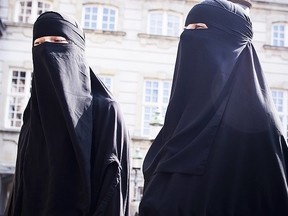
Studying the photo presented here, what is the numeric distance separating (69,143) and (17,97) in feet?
40.5

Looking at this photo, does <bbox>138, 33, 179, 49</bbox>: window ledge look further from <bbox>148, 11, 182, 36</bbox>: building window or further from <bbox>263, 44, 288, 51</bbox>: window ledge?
<bbox>263, 44, 288, 51</bbox>: window ledge

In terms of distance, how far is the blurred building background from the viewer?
49.8 feet

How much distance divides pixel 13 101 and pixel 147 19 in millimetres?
4539

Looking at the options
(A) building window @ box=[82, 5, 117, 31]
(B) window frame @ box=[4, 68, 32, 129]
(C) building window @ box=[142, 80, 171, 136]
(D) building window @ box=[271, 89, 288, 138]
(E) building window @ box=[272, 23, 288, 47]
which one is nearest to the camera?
(B) window frame @ box=[4, 68, 32, 129]

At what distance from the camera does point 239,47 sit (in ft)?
9.61

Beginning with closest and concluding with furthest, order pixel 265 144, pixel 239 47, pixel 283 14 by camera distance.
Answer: pixel 265 144 < pixel 239 47 < pixel 283 14

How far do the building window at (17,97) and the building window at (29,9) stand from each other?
5.15ft

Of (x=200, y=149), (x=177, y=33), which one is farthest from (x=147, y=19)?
(x=200, y=149)

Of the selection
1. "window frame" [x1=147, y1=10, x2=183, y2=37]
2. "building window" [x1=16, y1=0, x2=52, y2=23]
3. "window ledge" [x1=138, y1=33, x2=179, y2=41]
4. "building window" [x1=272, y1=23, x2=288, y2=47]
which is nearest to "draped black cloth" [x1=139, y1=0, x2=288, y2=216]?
"window ledge" [x1=138, y1=33, x2=179, y2=41]

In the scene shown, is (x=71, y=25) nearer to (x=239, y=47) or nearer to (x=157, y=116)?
(x=239, y=47)

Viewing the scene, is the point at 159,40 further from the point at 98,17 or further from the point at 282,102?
the point at 282,102

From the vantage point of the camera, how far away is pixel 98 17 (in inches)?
617

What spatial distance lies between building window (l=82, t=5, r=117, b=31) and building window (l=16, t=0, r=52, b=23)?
3.58 ft

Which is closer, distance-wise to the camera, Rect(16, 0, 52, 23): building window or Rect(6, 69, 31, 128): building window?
Rect(6, 69, 31, 128): building window
